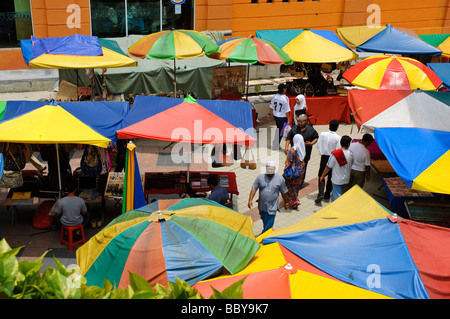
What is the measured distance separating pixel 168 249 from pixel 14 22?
14.7m

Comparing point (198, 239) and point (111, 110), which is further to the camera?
point (111, 110)

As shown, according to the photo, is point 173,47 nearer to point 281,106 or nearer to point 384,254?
point 281,106

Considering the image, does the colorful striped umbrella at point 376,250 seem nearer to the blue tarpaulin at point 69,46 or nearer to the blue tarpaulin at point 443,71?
the blue tarpaulin at point 443,71

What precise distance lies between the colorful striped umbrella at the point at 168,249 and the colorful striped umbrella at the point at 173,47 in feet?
23.5

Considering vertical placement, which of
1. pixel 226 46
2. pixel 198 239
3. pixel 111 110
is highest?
pixel 226 46

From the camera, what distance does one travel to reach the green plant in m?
2.50

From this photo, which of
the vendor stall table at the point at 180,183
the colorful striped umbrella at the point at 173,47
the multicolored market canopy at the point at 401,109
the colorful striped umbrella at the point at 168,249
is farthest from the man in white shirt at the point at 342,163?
the colorful striped umbrella at the point at 173,47

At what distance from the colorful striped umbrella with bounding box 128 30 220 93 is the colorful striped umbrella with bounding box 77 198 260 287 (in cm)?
717

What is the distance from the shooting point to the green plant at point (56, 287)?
8.21ft

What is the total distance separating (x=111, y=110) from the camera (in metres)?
8.82

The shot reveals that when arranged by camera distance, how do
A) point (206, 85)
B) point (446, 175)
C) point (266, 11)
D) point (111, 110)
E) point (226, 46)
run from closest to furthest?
point (446, 175)
point (111, 110)
point (226, 46)
point (206, 85)
point (266, 11)

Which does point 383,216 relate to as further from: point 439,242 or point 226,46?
point 226,46

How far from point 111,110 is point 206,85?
242 inches
